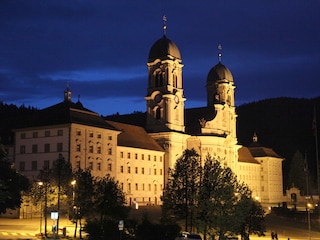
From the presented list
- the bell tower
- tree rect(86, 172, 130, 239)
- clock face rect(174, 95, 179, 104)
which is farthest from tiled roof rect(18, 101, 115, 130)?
tree rect(86, 172, 130, 239)

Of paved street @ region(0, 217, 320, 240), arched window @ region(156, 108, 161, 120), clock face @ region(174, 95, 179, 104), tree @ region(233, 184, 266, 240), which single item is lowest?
paved street @ region(0, 217, 320, 240)

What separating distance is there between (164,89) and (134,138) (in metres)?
14.5

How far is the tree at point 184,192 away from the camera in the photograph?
56.3 metres

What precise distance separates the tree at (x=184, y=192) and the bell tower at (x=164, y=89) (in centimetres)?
5558

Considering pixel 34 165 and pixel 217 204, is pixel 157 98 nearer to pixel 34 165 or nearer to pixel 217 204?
pixel 34 165

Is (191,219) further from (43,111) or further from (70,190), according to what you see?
(43,111)

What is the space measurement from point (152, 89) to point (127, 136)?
1663cm

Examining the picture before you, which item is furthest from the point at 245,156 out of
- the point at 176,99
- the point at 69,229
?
the point at 69,229

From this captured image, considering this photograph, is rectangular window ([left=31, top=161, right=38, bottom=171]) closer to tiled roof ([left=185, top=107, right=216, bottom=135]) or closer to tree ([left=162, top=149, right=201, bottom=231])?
tree ([left=162, top=149, right=201, bottom=231])

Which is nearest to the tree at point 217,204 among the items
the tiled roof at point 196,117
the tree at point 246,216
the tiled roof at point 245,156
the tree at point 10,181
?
the tree at point 246,216

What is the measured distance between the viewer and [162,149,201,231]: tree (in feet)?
185

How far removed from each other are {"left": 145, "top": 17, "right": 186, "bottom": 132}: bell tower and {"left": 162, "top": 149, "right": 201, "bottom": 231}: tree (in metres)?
55.6

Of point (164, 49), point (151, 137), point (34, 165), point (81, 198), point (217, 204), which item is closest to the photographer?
point (217, 204)

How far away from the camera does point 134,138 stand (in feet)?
354
